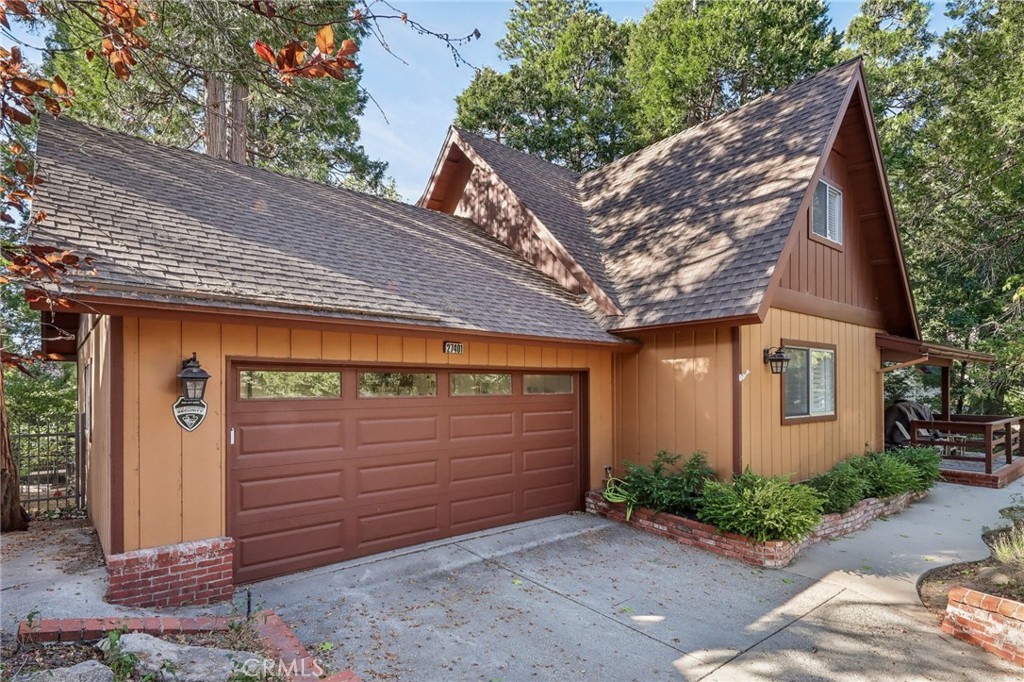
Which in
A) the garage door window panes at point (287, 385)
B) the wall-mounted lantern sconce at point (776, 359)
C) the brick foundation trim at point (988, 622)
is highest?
the wall-mounted lantern sconce at point (776, 359)

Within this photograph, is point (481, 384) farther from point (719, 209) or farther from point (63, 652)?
point (63, 652)

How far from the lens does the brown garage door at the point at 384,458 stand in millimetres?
5668

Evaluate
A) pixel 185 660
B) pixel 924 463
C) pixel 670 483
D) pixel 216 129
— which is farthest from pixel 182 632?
pixel 216 129

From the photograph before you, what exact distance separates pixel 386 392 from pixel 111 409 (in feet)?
8.76

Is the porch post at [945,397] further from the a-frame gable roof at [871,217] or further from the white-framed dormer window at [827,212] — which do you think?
the white-framed dormer window at [827,212]

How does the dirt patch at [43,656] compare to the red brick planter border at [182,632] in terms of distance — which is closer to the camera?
the dirt patch at [43,656]

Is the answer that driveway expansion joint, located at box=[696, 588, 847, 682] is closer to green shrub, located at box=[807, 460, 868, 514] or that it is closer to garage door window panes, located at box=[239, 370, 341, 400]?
green shrub, located at box=[807, 460, 868, 514]

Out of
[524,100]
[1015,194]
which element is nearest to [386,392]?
[1015,194]

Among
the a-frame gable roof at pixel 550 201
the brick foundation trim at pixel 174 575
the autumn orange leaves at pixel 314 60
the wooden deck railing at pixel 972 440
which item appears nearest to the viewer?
the autumn orange leaves at pixel 314 60

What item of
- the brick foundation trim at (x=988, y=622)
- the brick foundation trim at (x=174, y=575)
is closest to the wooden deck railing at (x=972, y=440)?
the brick foundation trim at (x=988, y=622)

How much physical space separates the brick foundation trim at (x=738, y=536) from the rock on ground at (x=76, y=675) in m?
5.90

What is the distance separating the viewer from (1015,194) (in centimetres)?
1475

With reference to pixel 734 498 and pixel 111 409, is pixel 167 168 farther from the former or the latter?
pixel 734 498

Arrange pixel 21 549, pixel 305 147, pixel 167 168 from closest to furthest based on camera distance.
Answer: pixel 21 549 < pixel 167 168 < pixel 305 147
